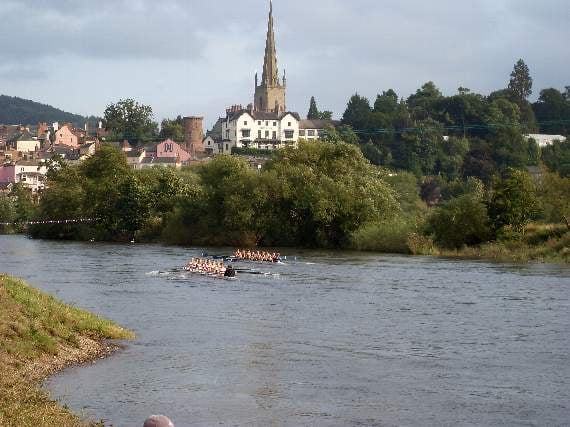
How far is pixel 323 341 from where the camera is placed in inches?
1309

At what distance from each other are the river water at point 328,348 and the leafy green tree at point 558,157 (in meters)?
83.8

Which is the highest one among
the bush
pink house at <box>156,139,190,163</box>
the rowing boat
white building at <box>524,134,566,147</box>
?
white building at <box>524,134,566,147</box>

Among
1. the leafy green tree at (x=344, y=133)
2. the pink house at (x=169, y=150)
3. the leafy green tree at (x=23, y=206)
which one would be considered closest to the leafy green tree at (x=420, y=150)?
the leafy green tree at (x=344, y=133)

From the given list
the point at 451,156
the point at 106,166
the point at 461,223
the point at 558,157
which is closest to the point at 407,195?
the point at 106,166

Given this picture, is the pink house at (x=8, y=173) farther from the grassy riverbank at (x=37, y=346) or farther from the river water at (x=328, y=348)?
the grassy riverbank at (x=37, y=346)

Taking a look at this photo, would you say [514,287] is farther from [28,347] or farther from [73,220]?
[73,220]

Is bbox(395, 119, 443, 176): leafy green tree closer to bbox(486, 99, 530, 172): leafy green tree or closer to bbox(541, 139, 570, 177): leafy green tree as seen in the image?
bbox(486, 99, 530, 172): leafy green tree

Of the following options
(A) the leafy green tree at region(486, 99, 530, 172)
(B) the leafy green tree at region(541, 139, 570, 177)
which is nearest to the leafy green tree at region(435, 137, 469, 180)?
(A) the leafy green tree at region(486, 99, 530, 172)

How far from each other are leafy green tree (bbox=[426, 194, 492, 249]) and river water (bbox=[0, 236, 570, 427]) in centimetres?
1476

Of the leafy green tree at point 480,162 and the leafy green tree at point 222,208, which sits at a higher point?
the leafy green tree at point 480,162

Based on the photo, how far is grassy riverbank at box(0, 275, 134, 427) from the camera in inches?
793

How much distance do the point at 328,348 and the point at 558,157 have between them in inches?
5221

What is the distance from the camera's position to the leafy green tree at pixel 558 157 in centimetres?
13873

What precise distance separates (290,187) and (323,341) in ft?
171
